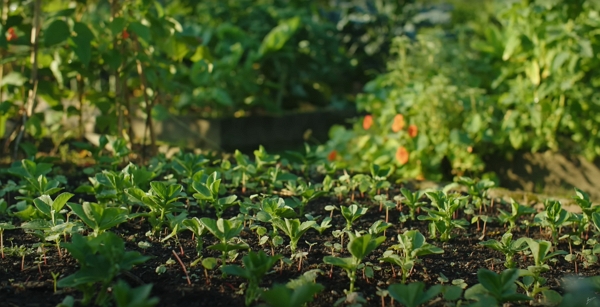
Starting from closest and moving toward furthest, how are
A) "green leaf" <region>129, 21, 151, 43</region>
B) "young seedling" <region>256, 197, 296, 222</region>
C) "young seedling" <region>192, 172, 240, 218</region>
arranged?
"young seedling" <region>256, 197, 296, 222</region> → "young seedling" <region>192, 172, 240, 218</region> → "green leaf" <region>129, 21, 151, 43</region>

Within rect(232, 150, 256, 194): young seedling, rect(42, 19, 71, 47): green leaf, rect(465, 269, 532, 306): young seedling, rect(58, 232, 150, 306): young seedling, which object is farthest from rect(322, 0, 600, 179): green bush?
rect(58, 232, 150, 306): young seedling

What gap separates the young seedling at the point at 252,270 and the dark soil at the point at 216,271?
6cm

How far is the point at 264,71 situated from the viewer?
18.0ft

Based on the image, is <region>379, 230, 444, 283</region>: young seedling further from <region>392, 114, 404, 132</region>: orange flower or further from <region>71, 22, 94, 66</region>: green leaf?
<region>392, 114, 404, 132</region>: orange flower

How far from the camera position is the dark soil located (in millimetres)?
1838

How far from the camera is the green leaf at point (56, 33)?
3150 mm

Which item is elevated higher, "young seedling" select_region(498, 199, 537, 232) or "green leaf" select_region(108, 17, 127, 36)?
"green leaf" select_region(108, 17, 127, 36)

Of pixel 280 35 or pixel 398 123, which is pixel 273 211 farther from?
pixel 280 35

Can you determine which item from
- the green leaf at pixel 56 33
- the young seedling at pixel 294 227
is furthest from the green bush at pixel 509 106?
the young seedling at pixel 294 227

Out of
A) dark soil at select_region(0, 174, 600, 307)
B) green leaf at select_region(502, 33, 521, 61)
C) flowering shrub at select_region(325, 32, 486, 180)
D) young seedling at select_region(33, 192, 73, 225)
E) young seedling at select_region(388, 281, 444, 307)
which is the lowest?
dark soil at select_region(0, 174, 600, 307)

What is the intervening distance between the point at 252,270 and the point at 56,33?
1.93 m

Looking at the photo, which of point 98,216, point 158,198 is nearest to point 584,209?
point 158,198

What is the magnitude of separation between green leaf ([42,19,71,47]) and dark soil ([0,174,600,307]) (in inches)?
43.0

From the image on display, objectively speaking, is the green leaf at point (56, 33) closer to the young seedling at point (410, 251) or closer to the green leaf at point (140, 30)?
the green leaf at point (140, 30)
